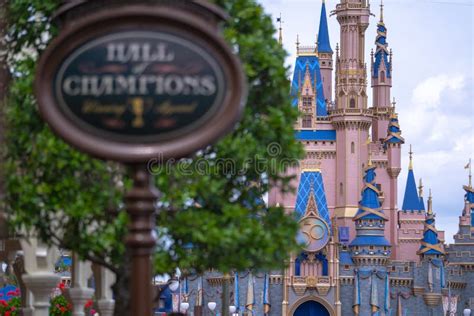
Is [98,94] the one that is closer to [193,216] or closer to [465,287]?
[193,216]

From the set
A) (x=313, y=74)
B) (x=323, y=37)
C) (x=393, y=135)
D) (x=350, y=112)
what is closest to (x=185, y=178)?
(x=350, y=112)

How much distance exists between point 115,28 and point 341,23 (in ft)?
302

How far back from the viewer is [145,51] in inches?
360

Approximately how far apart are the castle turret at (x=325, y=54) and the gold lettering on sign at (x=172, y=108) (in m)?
94.4

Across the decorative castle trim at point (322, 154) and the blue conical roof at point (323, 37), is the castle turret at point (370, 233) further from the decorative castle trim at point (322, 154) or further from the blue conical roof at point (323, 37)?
the blue conical roof at point (323, 37)

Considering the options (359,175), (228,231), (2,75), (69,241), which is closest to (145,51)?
(228,231)

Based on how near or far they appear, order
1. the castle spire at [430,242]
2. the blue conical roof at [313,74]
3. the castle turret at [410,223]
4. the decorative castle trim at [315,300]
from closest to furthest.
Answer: the decorative castle trim at [315,300]
the castle spire at [430,242]
the blue conical roof at [313,74]
the castle turret at [410,223]

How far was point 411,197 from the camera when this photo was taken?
108562 millimetres

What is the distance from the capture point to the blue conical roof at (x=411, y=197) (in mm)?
107812

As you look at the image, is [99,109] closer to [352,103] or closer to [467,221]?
[352,103]

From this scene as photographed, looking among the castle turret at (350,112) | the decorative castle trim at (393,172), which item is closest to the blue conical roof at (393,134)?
the decorative castle trim at (393,172)

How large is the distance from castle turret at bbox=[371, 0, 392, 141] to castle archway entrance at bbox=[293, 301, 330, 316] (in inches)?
871

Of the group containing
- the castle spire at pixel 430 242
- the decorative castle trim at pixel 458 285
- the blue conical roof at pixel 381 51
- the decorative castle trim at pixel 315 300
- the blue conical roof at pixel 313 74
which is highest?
the blue conical roof at pixel 381 51

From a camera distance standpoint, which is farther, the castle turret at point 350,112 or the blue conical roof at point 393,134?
the blue conical roof at point 393,134
